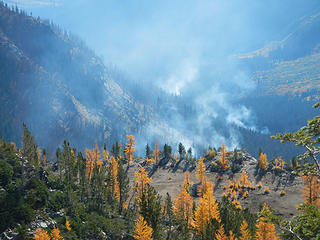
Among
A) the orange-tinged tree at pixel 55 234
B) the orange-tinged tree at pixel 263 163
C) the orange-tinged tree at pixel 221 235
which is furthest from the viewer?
the orange-tinged tree at pixel 263 163

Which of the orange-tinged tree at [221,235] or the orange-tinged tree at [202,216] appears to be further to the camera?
the orange-tinged tree at [202,216]

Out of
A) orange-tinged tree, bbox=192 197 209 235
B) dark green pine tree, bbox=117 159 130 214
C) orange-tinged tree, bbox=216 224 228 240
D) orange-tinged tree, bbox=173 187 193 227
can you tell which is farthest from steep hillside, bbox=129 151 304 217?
orange-tinged tree, bbox=216 224 228 240

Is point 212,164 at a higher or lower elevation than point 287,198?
higher

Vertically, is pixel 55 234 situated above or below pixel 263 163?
below

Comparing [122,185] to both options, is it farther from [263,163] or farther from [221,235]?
[263,163]

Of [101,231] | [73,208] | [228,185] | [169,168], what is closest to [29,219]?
[73,208]

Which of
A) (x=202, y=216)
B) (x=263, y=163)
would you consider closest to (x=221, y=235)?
(x=202, y=216)

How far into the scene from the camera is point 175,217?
54.0 meters

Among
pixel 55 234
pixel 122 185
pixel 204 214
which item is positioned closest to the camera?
pixel 55 234

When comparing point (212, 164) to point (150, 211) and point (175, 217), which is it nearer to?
point (175, 217)

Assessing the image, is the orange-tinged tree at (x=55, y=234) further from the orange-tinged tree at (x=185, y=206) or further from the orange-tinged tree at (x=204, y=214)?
the orange-tinged tree at (x=185, y=206)

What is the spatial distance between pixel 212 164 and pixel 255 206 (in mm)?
34824

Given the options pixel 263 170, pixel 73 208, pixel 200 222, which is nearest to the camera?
pixel 200 222

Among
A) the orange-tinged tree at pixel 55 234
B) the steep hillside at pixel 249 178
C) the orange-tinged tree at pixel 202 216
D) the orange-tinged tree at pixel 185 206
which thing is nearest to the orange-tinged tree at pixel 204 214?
the orange-tinged tree at pixel 202 216
